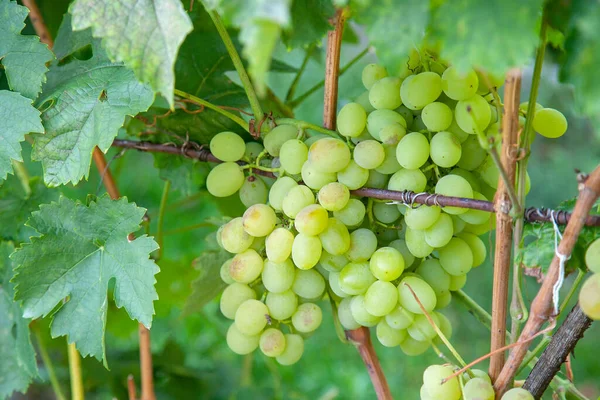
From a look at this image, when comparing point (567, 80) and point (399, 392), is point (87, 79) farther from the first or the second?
point (399, 392)

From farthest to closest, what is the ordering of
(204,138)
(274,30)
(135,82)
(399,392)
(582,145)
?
1. (582,145)
2. (399,392)
3. (204,138)
4. (135,82)
5. (274,30)

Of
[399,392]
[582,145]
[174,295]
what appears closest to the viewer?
[174,295]

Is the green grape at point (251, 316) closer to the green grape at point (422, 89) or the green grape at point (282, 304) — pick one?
the green grape at point (282, 304)

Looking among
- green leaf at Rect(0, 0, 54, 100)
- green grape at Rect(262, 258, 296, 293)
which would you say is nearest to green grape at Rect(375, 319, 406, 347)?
green grape at Rect(262, 258, 296, 293)

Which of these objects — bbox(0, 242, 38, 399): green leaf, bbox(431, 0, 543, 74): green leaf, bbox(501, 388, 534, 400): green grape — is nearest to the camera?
bbox(431, 0, 543, 74): green leaf

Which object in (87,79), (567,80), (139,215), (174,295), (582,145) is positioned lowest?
(582,145)

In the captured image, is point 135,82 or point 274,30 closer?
point 274,30

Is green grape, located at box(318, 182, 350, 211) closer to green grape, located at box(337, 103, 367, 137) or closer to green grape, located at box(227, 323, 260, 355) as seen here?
green grape, located at box(337, 103, 367, 137)

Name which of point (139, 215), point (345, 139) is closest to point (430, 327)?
→ point (345, 139)
